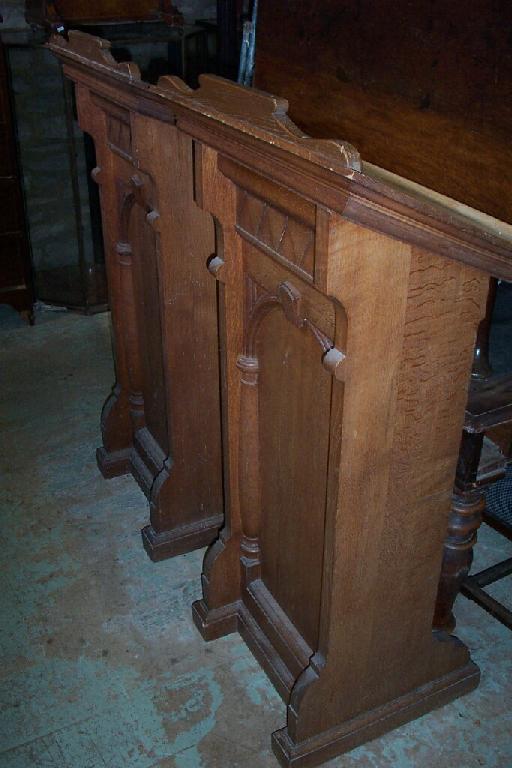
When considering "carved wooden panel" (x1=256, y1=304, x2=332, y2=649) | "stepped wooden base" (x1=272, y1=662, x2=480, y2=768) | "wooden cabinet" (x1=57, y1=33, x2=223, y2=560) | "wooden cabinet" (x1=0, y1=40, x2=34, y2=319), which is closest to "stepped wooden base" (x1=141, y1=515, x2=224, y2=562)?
"wooden cabinet" (x1=57, y1=33, x2=223, y2=560)

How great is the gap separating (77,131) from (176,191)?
2.77 metres

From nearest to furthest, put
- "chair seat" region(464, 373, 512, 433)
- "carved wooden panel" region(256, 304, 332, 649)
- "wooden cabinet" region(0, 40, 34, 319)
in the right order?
"carved wooden panel" region(256, 304, 332, 649), "chair seat" region(464, 373, 512, 433), "wooden cabinet" region(0, 40, 34, 319)

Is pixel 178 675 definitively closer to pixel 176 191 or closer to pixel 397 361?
pixel 397 361

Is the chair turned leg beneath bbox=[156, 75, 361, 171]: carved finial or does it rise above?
beneath

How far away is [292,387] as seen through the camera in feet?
6.35

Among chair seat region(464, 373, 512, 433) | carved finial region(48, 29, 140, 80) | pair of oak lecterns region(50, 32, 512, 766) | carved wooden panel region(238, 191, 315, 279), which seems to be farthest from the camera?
carved finial region(48, 29, 140, 80)

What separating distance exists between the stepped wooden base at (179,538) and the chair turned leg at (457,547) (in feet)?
3.01

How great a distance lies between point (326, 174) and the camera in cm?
131

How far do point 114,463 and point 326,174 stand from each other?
89.0 inches

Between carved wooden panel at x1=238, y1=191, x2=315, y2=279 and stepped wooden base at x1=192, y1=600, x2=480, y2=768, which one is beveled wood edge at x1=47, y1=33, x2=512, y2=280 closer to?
carved wooden panel at x1=238, y1=191, x2=315, y2=279

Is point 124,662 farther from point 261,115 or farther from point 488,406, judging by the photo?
point 261,115

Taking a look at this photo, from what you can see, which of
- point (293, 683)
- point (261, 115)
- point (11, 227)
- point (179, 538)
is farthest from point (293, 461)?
point (11, 227)

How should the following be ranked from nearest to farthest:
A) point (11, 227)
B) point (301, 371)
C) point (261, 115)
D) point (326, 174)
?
point (326, 174) → point (261, 115) → point (301, 371) → point (11, 227)

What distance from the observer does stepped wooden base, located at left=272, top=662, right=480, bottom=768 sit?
2090mm
